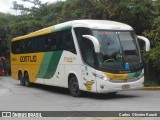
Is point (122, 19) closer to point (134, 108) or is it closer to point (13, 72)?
point (13, 72)

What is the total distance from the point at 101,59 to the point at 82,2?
1202cm

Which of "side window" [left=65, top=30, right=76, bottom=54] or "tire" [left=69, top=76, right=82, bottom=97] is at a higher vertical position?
"side window" [left=65, top=30, right=76, bottom=54]

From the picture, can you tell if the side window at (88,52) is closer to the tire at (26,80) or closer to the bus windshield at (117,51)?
the bus windshield at (117,51)

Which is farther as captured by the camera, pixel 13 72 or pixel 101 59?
pixel 13 72

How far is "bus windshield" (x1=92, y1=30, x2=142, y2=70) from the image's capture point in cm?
1533

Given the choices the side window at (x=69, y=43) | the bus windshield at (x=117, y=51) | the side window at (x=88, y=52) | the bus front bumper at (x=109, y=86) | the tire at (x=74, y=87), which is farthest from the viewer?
the side window at (x=69, y=43)

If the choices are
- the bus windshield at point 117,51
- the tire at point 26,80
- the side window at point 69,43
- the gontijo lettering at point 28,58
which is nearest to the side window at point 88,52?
the bus windshield at point 117,51

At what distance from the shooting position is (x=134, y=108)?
40.9 feet

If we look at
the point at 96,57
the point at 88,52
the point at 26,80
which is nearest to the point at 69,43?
the point at 88,52

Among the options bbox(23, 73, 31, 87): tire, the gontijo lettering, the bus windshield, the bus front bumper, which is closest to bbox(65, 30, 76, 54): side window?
the bus windshield

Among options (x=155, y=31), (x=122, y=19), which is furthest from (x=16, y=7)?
(x=155, y=31)

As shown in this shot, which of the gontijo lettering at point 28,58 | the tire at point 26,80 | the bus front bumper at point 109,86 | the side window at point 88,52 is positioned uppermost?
the side window at point 88,52

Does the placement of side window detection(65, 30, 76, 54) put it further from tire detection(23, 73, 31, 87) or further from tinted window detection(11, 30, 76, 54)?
tire detection(23, 73, 31, 87)

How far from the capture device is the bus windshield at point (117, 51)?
15.3 meters
